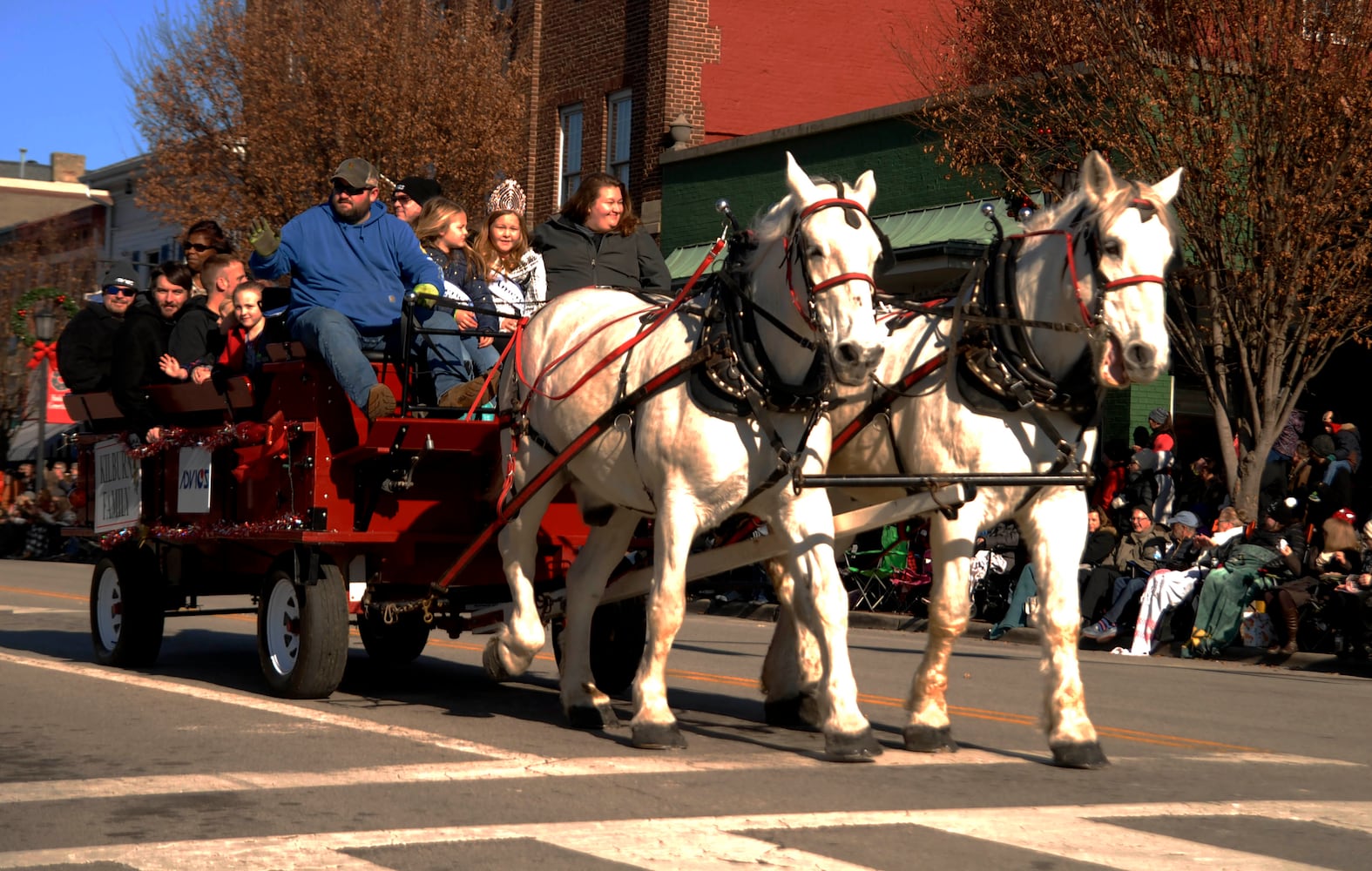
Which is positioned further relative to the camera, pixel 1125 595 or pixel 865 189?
pixel 1125 595

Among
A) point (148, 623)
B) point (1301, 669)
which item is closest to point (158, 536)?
point (148, 623)

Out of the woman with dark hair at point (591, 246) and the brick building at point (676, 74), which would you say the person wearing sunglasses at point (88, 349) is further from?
the brick building at point (676, 74)

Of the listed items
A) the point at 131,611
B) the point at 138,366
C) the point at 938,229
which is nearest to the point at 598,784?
→ the point at 131,611

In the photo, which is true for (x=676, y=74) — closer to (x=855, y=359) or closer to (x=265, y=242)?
(x=265, y=242)

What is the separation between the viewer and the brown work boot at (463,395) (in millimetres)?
10023

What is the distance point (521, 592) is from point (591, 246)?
8.10 ft

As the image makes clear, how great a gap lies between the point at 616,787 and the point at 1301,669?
435 inches

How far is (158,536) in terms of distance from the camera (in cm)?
1118

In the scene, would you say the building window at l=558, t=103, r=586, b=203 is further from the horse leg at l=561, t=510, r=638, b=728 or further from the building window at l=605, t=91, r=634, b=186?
the horse leg at l=561, t=510, r=638, b=728

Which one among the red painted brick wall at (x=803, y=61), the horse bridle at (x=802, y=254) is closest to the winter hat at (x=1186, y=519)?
the horse bridle at (x=802, y=254)

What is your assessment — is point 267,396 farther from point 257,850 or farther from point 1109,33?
point 1109,33

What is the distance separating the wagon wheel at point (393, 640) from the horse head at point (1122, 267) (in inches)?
218

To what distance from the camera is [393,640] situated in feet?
39.4

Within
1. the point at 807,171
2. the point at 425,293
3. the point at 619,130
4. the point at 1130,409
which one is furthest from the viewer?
the point at 619,130
